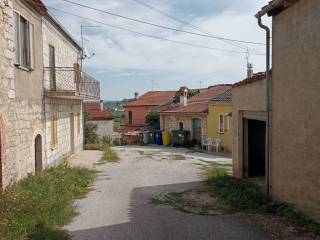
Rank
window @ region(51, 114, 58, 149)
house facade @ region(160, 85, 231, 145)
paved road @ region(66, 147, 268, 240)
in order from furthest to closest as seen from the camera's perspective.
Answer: house facade @ region(160, 85, 231, 145), window @ region(51, 114, 58, 149), paved road @ region(66, 147, 268, 240)

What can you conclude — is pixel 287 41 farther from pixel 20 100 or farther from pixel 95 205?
pixel 20 100

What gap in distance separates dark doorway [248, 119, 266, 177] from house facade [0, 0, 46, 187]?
282 inches

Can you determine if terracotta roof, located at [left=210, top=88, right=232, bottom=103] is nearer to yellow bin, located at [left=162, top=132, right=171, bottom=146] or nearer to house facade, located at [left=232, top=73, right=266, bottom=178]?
yellow bin, located at [left=162, top=132, right=171, bottom=146]

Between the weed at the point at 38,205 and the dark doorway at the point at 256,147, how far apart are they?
5.56 meters

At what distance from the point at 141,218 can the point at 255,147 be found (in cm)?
644

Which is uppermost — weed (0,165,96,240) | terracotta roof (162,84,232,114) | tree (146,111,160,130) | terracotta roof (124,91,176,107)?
terracotta roof (124,91,176,107)

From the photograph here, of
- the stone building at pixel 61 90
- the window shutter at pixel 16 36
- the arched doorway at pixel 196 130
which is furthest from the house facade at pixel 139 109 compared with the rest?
the window shutter at pixel 16 36

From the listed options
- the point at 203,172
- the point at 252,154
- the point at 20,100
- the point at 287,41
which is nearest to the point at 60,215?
the point at 20,100

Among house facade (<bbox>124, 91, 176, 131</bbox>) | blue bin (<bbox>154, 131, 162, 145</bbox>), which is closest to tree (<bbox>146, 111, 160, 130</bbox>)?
blue bin (<bbox>154, 131, 162, 145</bbox>)

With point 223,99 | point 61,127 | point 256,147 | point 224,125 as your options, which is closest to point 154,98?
point 223,99

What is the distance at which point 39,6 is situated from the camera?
13.5 metres

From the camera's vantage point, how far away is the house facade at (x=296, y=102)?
25.4ft

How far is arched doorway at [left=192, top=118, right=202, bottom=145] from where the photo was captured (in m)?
30.7

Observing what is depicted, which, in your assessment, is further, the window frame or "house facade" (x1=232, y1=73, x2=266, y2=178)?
the window frame
